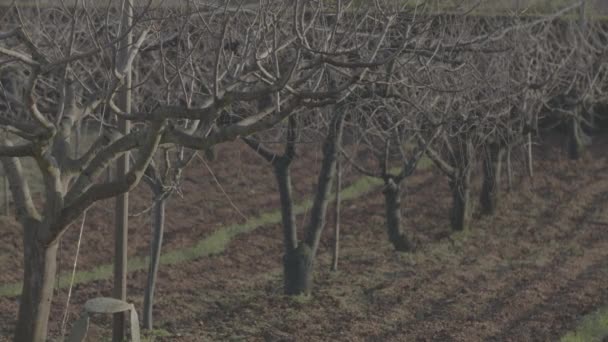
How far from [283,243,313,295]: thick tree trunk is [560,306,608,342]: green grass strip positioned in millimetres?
2599

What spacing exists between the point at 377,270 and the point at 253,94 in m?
5.61

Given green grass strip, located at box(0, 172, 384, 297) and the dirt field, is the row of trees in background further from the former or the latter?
green grass strip, located at box(0, 172, 384, 297)

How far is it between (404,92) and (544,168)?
7.53m

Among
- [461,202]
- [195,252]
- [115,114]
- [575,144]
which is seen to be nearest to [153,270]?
[115,114]

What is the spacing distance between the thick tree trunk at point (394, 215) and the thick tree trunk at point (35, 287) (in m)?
4.79

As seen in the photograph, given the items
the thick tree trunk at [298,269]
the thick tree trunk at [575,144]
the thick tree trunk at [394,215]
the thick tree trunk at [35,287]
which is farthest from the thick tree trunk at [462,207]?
the thick tree trunk at [35,287]

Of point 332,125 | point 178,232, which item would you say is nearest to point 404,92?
point 332,125

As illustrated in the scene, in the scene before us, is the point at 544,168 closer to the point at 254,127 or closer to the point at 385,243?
the point at 385,243

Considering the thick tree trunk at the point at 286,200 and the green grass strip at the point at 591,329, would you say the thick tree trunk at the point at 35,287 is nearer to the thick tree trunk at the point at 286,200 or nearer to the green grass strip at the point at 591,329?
the thick tree trunk at the point at 286,200

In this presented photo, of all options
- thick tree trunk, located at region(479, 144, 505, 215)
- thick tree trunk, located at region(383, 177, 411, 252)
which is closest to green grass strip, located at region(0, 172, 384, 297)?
thick tree trunk, located at region(383, 177, 411, 252)

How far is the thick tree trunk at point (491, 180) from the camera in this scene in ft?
43.5

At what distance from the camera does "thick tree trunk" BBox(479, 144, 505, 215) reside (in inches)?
522

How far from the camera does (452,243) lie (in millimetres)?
12680

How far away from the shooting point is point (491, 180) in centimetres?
1327
